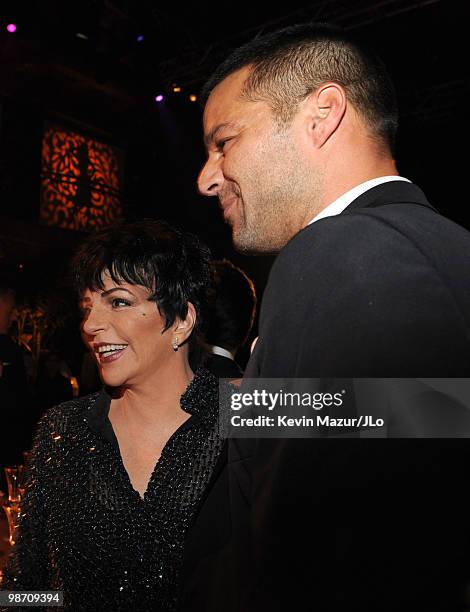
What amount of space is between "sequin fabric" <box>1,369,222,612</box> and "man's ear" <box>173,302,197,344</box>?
0.23 m

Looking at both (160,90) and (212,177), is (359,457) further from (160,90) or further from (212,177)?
(160,90)

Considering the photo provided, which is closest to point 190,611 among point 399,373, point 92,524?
point 399,373

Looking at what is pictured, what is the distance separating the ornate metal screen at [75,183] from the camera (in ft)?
30.3

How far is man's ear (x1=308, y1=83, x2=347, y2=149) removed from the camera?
106 cm

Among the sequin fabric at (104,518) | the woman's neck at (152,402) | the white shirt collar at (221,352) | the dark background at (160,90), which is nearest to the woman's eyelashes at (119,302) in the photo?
the woman's neck at (152,402)

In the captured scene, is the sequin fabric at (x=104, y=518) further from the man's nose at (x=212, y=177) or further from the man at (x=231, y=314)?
the man at (x=231, y=314)

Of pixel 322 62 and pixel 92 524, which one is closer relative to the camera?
pixel 322 62

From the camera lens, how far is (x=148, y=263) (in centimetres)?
185

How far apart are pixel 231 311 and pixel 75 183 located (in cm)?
694

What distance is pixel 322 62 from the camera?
1.19 metres

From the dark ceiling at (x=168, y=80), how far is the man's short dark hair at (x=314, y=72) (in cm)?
448

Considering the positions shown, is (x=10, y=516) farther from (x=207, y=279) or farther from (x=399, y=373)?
(x=399, y=373)

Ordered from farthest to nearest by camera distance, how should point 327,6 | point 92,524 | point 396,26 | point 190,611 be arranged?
point 396,26 < point 327,6 < point 92,524 < point 190,611

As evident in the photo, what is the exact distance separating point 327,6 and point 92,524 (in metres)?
5.27
